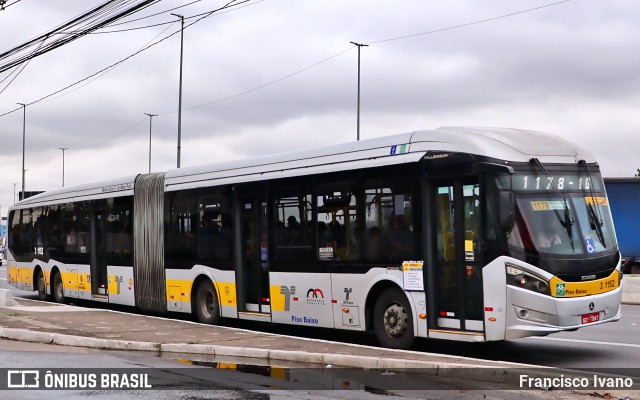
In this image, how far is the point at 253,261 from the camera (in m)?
16.4

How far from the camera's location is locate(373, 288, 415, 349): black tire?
1285cm

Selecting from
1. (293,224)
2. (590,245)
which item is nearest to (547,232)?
(590,245)

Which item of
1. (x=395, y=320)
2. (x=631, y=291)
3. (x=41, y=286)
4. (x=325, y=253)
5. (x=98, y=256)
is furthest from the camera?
(x=41, y=286)

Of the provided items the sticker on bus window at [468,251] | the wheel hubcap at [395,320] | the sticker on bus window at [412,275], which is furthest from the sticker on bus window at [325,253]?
the sticker on bus window at [468,251]

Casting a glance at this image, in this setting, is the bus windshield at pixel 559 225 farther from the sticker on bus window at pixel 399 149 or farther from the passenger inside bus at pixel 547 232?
the sticker on bus window at pixel 399 149

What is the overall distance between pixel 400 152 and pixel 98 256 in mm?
11742

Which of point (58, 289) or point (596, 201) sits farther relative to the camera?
→ point (58, 289)

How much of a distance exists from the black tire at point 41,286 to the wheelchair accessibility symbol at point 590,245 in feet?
58.9

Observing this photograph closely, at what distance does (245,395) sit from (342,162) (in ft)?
18.9

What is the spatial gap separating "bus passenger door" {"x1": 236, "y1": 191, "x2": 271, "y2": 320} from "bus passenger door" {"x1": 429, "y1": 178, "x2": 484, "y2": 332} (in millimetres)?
4497

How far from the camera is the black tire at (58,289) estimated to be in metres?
24.6

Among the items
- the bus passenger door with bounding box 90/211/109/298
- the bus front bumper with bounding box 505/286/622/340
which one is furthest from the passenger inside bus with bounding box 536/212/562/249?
the bus passenger door with bounding box 90/211/109/298

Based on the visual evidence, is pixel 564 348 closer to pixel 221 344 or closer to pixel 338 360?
pixel 338 360

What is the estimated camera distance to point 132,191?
824 inches
